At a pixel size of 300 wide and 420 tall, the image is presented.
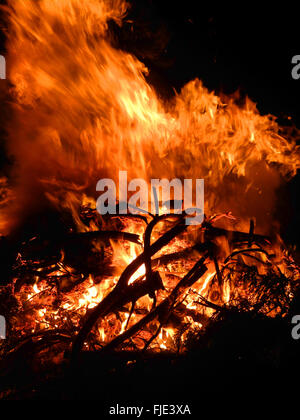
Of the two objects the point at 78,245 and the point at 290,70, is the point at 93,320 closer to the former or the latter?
the point at 78,245

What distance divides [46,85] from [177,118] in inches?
68.8

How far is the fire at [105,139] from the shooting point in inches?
127

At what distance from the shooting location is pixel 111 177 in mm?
4027

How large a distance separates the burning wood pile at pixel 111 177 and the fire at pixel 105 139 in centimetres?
1

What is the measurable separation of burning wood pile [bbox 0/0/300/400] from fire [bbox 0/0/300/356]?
0.5 inches

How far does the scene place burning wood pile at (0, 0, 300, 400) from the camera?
2678mm
